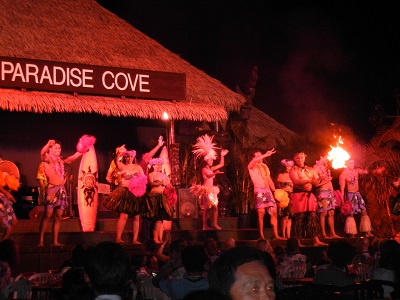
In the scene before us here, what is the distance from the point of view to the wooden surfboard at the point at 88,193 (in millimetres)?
13094

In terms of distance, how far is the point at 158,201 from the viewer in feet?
41.3

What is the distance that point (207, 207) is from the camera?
45.4 ft

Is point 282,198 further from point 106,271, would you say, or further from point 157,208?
point 106,271

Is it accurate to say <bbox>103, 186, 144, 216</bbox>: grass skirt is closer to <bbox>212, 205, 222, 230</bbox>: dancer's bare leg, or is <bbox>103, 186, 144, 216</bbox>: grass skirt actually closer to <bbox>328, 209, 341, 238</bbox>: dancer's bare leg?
<bbox>212, 205, 222, 230</bbox>: dancer's bare leg

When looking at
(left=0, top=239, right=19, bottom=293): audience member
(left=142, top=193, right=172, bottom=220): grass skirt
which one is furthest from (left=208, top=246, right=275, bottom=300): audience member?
(left=142, top=193, right=172, bottom=220): grass skirt

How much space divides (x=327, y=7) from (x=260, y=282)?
2228 cm

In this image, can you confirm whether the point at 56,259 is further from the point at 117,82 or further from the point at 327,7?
the point at 327,7

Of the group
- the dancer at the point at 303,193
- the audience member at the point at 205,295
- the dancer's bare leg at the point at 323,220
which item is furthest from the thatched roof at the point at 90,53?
the audience member at the point at 205,295

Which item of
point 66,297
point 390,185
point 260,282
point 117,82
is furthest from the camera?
point 390,185

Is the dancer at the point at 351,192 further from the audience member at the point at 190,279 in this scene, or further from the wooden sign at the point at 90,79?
the audience member at the point at 190,279

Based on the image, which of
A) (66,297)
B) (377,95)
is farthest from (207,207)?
→ (377,95)

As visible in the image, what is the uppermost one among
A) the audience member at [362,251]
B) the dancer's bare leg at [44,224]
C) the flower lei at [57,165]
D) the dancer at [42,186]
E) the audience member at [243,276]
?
the flower lei at [57,165]

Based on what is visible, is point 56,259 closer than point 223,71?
Yes

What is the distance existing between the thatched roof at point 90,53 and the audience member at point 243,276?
9649mm
